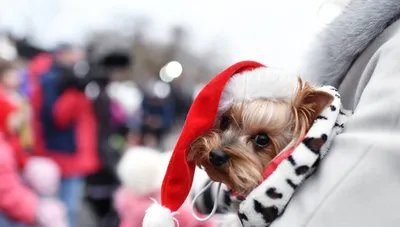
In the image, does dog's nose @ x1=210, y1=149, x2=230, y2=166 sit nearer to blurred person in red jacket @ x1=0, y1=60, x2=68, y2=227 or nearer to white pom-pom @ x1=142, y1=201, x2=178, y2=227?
white pom-pom @ x1=142, y1=201, x2=178, y2=227

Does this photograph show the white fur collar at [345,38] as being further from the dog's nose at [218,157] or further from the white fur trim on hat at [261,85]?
the dog's nose at [218,157]

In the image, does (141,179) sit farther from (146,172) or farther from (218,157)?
(218,157)

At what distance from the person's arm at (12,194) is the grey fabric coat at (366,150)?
2.40 m

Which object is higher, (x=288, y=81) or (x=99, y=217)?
(x=288, y=81)

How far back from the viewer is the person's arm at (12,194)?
305 cm

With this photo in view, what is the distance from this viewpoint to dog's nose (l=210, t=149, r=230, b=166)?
45.4 inches

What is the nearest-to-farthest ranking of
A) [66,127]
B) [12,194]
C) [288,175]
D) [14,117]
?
[288,175], [12,194], [14,117], [66,127]

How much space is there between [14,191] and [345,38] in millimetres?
2480

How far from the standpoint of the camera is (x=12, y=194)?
310 cm

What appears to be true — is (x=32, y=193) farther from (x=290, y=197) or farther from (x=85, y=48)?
(x=290, y=197)

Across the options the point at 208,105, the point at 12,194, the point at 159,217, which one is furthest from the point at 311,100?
the point at 12,194

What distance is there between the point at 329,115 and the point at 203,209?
661 mm

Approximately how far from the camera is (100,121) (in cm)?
457

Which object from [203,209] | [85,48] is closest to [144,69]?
[85,48]
